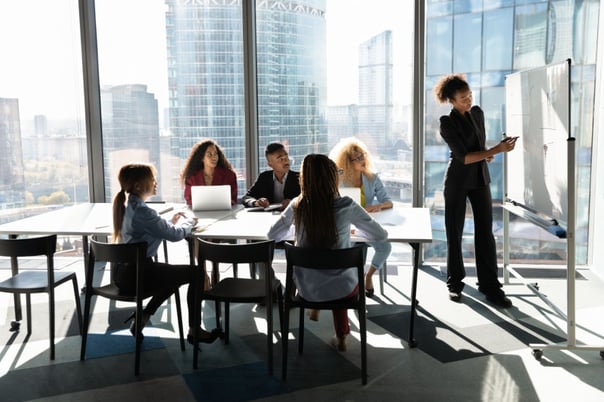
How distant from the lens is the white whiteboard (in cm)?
308

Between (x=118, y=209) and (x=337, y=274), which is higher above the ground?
(x=118, y=209)

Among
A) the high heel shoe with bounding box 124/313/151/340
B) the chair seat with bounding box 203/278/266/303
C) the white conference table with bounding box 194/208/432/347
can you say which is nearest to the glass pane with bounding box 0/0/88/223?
the high heel shoe with bounding box 124/313/151/340

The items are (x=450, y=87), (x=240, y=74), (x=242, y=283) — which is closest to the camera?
(x=242, y=283)

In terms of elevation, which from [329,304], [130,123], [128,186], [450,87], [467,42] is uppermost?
[467,42]

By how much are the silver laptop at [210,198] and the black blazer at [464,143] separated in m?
1.64

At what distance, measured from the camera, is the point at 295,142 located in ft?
17.2

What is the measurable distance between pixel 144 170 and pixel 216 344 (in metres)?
1.13

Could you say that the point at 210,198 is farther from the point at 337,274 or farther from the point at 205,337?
the point at 337,274

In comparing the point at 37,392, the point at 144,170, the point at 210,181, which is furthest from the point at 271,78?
the point at 37,392

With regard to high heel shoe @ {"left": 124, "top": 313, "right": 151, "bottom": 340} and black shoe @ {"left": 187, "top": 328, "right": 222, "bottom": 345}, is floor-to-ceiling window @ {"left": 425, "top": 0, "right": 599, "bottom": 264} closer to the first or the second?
black shoe @ {"left": 187, "top": 328, "right": 222, "bottom": 345}

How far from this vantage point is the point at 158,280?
3.29 meters

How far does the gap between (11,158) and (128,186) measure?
8.81ft

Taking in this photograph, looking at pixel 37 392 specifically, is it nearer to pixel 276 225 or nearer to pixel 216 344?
pixel 216 344

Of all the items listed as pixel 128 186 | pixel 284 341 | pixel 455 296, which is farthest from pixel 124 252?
pixel 455 296
